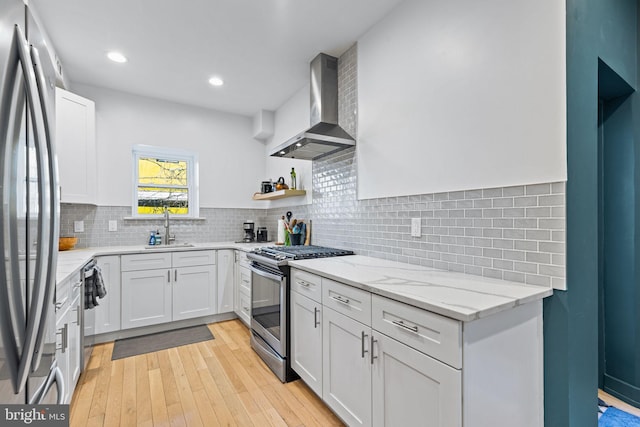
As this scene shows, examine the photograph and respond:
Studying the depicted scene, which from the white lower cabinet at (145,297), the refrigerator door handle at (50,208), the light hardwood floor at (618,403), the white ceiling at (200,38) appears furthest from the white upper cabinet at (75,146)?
the light hardwood floor at (618,403)

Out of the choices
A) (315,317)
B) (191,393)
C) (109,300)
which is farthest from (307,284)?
(109,300)

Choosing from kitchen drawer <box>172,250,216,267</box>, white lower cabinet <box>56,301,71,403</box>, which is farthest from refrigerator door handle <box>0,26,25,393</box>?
kitchen drawer <box>172,250,216,267</box>

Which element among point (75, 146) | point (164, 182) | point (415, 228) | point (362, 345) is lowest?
point (362, 345)

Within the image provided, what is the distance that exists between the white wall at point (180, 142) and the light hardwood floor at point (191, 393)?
1997 millimetres

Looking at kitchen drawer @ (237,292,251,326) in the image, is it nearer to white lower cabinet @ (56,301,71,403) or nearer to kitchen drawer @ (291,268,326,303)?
kitchen drawer @ (291,268,326,303)

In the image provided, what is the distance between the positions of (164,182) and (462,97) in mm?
3630

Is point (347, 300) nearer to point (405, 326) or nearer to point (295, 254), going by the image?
point (405, 326)

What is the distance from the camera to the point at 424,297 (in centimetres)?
124

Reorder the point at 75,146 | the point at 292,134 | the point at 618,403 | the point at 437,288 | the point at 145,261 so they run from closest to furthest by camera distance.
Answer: the point at 437,288 < the point at 618,403 < the point at 75,146 < the point at 145,261 < the point at 292,134

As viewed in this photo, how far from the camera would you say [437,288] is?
Answer: 1.40 m

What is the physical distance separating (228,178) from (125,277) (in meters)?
1.82

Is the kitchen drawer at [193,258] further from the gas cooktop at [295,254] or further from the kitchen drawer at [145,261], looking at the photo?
the gas cooktop at [295,254]

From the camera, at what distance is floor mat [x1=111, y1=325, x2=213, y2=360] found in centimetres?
285

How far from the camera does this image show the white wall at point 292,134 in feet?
11.5
